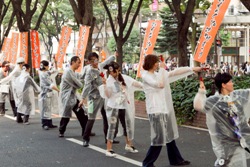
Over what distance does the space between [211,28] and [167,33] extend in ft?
102

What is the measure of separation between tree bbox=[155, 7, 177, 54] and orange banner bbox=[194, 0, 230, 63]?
94.4 feet

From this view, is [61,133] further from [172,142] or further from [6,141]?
[172,142]

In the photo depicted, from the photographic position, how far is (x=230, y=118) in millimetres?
4922

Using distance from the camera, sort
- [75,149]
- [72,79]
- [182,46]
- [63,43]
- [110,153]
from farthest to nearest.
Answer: [63,43] → [182,46] → [72,79] → [75,149] → [110,153]

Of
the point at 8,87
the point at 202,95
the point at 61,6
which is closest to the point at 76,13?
the point at 8,87

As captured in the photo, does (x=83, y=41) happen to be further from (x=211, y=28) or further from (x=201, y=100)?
(x=201, y=100)

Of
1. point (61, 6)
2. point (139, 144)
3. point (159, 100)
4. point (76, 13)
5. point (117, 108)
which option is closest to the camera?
point (159, 100)

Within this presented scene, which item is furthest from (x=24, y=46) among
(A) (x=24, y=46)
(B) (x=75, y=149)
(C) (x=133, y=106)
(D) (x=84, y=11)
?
(C) (x=133, y=106)

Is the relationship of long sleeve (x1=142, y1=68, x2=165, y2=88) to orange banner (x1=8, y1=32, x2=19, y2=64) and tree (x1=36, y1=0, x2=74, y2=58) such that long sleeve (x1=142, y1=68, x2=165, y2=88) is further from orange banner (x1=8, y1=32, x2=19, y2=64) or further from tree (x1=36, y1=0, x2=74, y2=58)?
tree (x1=36, y1=0, x2=74, y2=58)

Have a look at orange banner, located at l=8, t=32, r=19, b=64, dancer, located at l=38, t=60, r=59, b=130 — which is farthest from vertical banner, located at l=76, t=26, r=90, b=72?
orange banner, located at l=8, t=32, r=19, b=64

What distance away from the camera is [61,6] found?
37250 mm

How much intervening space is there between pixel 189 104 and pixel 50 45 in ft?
115

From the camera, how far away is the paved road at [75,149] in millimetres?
7400

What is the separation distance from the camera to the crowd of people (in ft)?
16.2
